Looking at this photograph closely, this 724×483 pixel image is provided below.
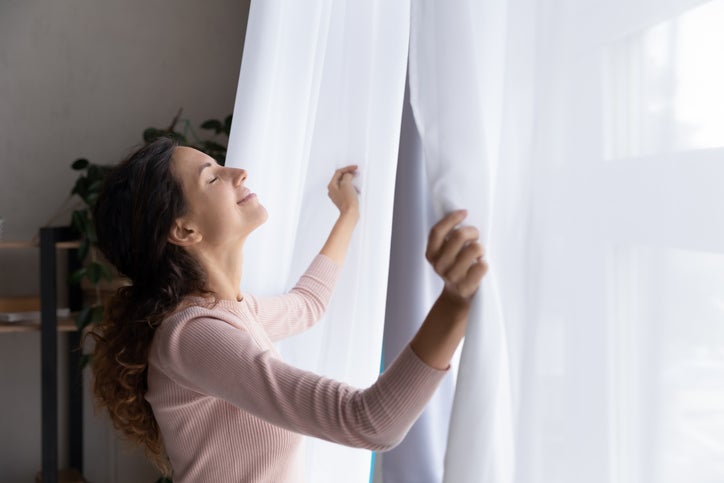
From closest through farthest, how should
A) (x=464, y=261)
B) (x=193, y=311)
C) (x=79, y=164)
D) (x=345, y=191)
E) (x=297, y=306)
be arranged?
(x=464, y=261) < (x=193, y=311) < (x=345, y=191) < (x=297, y=306) < (x=79, y=164)

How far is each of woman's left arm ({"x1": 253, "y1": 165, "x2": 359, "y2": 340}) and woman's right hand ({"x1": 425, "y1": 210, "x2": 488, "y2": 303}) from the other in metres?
0.40

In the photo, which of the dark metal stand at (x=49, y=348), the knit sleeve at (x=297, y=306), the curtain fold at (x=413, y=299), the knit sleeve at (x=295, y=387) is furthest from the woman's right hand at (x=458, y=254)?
the dark metal stand at (x=49, y=348)

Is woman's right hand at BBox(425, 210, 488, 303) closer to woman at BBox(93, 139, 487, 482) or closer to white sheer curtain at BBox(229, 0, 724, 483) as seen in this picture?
white sheer curtain at BBox(229, 0, 724, 483)

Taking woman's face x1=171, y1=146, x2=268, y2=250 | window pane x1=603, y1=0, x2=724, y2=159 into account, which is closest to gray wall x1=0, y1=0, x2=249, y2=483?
woman's face x1=171, y1=146, x2=268, y2=250

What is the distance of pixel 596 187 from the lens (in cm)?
59

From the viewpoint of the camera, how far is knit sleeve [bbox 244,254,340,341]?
3.85 feet

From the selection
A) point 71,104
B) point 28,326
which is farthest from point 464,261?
point 71,104

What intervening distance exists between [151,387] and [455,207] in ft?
2.12

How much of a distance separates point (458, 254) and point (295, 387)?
0.87 feet

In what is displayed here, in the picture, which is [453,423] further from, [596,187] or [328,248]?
[328,248]

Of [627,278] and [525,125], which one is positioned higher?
[525,125]

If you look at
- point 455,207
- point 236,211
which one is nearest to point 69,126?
point 236,211

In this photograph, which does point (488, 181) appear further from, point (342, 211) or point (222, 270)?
point (222, 270)

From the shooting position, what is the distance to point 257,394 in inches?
33.2
